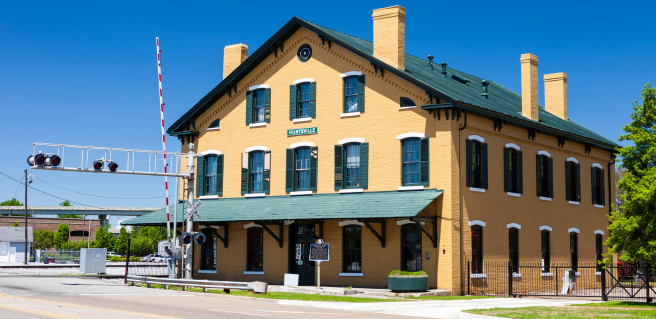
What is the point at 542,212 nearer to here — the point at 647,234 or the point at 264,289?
the point at 647,234

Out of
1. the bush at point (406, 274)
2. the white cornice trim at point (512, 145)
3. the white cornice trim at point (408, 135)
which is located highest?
the white cornice trim at point (408, 135)

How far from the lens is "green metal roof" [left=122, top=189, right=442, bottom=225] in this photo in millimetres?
26312

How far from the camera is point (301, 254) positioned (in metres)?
30.9

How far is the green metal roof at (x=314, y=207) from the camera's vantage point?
26.3 m

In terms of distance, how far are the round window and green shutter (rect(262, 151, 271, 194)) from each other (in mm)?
4553

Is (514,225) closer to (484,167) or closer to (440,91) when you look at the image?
(484,167)

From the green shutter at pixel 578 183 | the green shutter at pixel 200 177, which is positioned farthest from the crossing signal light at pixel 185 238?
the green shutter at pixel 578 183

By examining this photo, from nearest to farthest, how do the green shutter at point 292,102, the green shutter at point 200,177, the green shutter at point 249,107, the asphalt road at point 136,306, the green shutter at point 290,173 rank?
the asphalt road at point 136,306
the green shutter at point 290,173
the green shutter at point 292,102
the green shutter at point 249,107
the green shutter at point 200,177

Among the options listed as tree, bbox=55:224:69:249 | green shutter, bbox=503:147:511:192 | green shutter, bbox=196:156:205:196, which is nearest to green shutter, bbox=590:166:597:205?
green shutter, bbox=503:147:511:192

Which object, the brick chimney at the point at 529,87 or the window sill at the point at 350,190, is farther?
the brick chimney at the point at 529,87

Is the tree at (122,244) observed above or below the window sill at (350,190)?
below

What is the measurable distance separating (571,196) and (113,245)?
81.1 meters

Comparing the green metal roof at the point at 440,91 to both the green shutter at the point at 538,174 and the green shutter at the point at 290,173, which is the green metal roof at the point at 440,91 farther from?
the green shutter at the point at 290,173

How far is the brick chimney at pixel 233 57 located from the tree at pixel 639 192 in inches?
743
